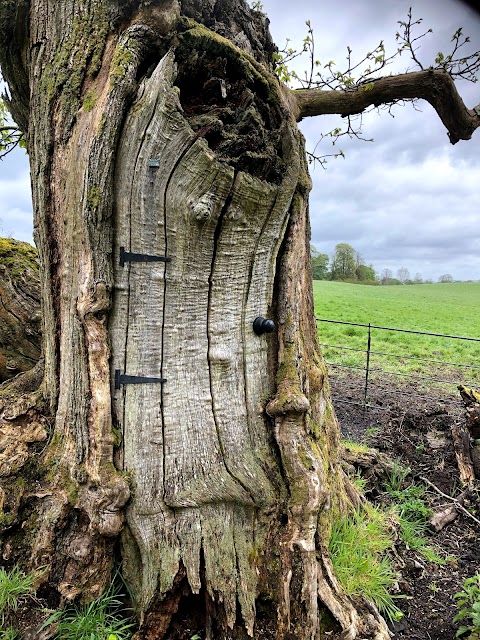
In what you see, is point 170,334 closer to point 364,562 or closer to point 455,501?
point 364,562

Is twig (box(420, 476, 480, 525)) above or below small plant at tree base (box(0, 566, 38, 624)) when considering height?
below

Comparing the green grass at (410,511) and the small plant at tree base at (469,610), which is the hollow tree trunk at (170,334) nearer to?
the small plant at tree base at (469,610)

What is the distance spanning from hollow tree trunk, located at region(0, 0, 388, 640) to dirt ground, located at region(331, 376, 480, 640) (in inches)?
20.0

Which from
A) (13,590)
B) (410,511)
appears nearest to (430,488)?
(410,511)

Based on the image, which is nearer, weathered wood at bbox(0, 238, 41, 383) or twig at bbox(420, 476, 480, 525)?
twig at bbox(420, 476, 480, 525)

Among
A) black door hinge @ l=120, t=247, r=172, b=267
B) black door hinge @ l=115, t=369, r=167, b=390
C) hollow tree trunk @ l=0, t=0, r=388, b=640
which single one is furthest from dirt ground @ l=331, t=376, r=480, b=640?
black door hinge @ l=120, t=247, r=172, b=267

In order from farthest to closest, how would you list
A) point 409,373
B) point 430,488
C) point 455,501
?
point 409,373 → point 430,488 → point 455,501

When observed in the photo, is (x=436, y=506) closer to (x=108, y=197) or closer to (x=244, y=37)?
(x=108, y=197)

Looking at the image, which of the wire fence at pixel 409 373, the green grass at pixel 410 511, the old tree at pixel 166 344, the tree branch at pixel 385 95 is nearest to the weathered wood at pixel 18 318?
the old tree at pixel 166 344

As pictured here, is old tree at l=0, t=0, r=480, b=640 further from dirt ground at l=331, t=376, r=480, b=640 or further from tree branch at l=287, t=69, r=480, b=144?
tree branch at l=287, t=69, r=480, b=144

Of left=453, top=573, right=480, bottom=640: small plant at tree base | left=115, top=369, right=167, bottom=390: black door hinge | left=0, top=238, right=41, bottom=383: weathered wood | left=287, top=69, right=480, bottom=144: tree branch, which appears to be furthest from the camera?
left=0, top=238, right=41, bottom=383: weathered wood

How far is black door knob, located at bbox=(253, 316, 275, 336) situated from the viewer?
274cm

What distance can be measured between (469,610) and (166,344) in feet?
7.78

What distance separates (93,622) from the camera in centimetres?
240
